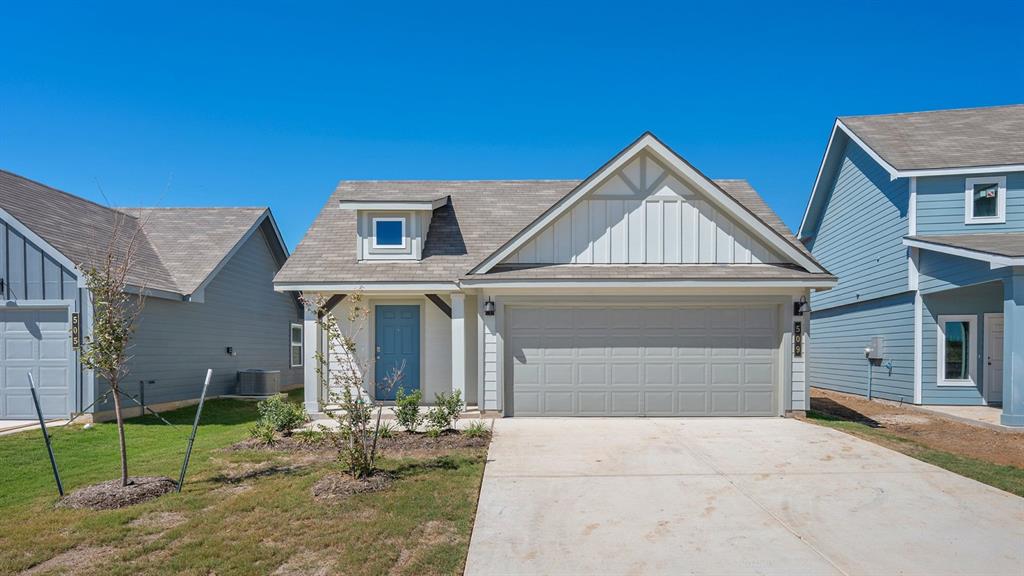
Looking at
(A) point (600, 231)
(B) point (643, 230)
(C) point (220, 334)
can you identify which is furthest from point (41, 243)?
(B) point (643, 230)

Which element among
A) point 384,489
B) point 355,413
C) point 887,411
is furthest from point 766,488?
point 887,411

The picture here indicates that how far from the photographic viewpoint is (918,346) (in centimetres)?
1358

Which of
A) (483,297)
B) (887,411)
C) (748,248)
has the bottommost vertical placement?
(887,411)

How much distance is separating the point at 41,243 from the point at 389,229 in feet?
22.2

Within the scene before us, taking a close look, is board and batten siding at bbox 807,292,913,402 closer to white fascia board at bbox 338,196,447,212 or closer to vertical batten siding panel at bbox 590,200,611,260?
vertical batten siding panel at bbox 590,200,611,260

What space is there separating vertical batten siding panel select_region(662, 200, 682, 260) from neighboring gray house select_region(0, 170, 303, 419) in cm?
1010

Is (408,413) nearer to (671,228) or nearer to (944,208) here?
(671,228)

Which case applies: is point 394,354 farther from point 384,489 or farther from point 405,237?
point 384,489

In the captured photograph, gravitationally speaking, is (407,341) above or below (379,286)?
below

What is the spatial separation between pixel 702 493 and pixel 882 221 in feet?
40.2

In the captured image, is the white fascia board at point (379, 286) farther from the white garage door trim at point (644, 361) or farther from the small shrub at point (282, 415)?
the small shrub at point (282, 415)

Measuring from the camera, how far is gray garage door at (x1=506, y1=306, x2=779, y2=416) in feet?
36.2

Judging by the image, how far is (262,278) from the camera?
17.9 m

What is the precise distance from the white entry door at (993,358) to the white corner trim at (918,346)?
146 cm
